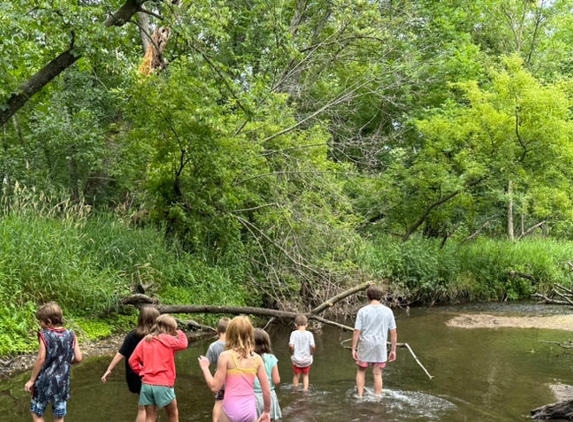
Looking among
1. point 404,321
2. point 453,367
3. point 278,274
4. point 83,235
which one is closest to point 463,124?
point 404,321

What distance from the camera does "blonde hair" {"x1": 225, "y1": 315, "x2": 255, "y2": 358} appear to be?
4.51m

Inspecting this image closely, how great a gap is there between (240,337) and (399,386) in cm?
506

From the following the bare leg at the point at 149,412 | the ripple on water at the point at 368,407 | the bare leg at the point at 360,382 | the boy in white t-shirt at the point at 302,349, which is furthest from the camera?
the boy in white t-shirt at the point at 302,349

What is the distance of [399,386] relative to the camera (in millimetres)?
8773

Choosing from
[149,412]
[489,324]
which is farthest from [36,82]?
[489,324]

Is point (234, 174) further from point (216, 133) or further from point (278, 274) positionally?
point (278, 274)

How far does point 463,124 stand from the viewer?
19500 millimetres

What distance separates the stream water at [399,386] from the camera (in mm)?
7035

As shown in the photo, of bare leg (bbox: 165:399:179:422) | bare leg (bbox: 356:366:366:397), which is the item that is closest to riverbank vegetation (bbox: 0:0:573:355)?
bare leg (bbox: 165:399:179:422)

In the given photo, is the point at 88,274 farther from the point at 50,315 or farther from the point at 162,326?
the point at 162,326

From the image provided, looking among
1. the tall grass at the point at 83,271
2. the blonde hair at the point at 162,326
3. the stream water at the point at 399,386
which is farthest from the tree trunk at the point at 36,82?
the blonde hair at the point at 162,326

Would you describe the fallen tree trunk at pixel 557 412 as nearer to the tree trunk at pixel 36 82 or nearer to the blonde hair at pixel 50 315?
the blonde hair at pixel 50 315

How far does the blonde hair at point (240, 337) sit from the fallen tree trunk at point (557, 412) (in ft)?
14.7

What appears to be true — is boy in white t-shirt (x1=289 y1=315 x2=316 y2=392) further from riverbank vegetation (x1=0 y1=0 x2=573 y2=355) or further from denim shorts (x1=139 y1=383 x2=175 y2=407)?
→ riverbank vegetation (x1=0 y1=0 x2=573 y2=355)
